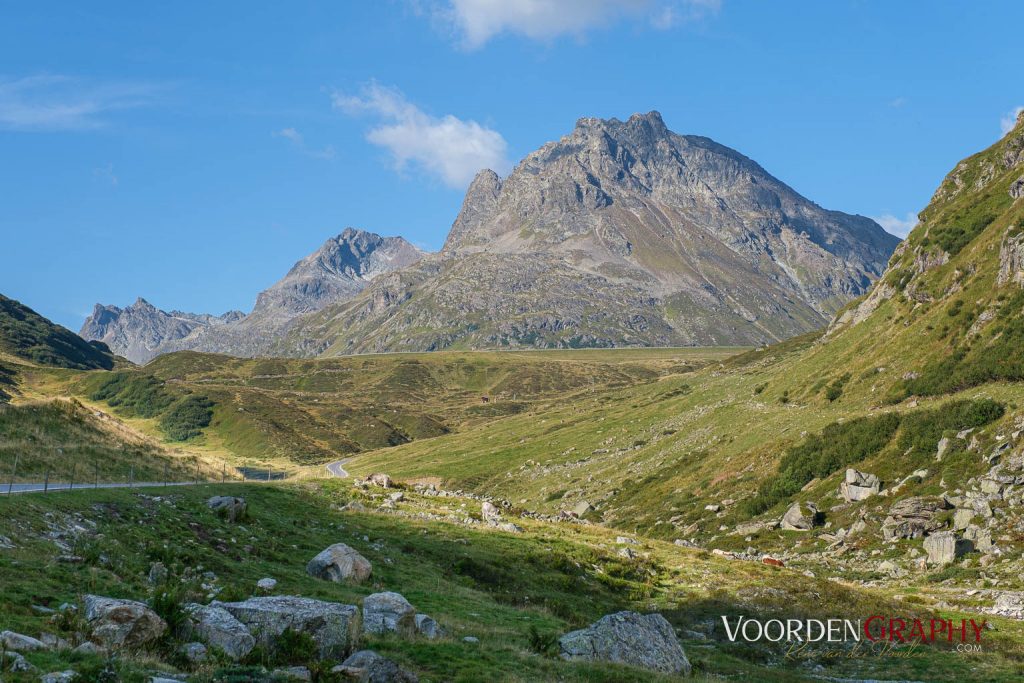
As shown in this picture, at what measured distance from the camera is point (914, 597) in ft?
128

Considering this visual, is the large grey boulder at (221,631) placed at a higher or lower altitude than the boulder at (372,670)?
higher

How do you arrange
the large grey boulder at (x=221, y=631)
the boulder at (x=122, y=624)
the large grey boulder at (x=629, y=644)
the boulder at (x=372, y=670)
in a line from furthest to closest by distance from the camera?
1. the large grey boulder at (x=629, y=644)
2. the large grey boulder at (x=221, y=631)
3. the boulder at (x=372, y=670)
4. the boulder at (x=122, y=624)

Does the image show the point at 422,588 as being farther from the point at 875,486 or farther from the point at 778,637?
the point at 875,486

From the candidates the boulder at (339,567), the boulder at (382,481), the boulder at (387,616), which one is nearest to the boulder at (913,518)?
the boulder at (339,567)

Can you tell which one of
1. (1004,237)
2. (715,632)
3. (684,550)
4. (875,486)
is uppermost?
(1004,237)

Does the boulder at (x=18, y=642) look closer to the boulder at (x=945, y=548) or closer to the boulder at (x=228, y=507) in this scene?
the boulder at (x=228, y=507)

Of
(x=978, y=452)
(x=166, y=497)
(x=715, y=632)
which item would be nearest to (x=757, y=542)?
(x=978, y=452)

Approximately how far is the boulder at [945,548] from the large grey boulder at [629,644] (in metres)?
31.0

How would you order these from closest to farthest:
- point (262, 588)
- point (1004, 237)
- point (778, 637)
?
1. point (262, 588)
2. point (778, 637)
3. point (1004, 237)

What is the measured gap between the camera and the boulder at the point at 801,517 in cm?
6288

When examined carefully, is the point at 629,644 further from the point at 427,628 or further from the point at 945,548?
the point at 945,548

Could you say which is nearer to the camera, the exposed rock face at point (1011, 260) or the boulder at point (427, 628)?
the boulder at point (427, 628)

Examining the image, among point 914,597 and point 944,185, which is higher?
point 944,185

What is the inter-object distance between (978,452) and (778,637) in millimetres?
33714
